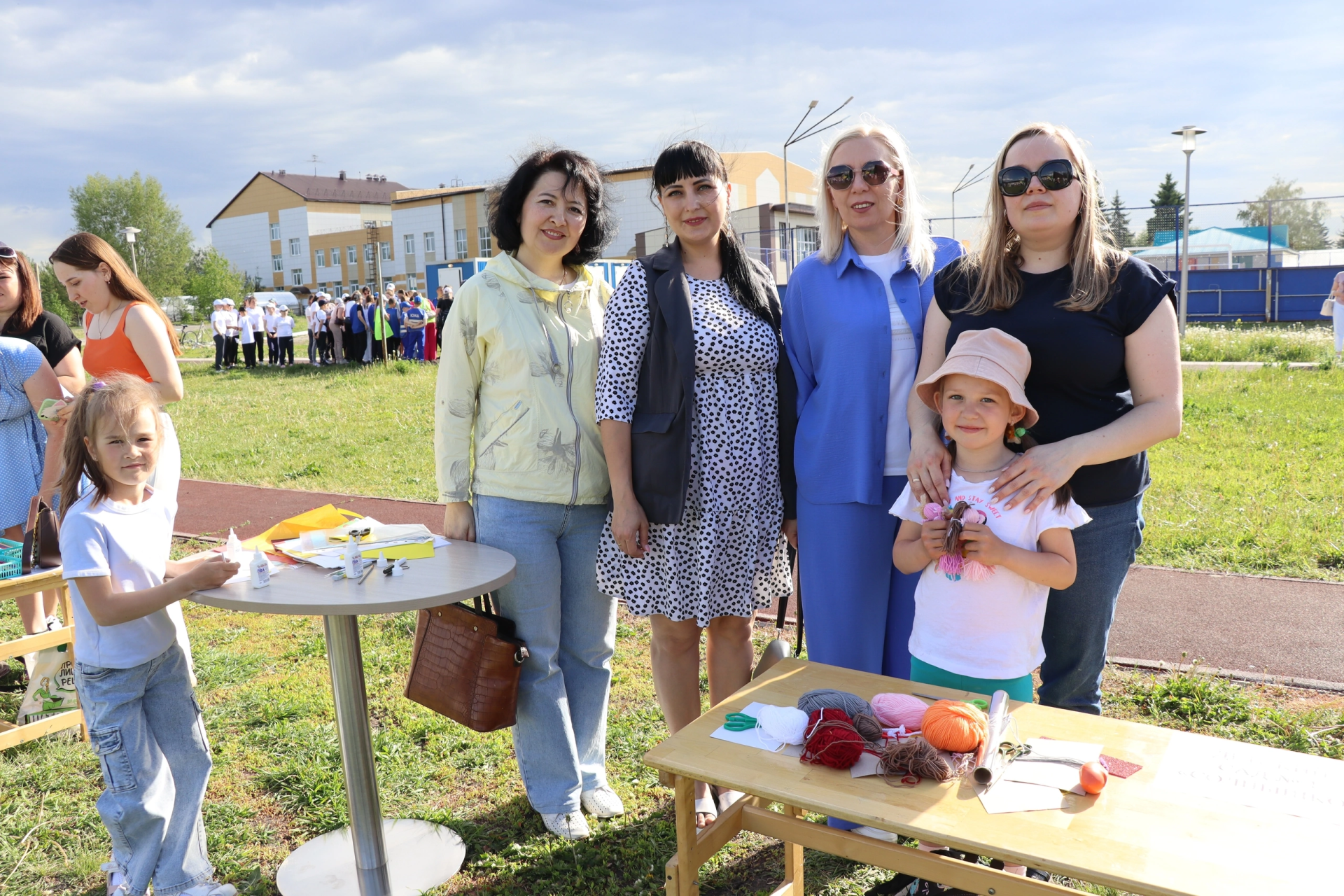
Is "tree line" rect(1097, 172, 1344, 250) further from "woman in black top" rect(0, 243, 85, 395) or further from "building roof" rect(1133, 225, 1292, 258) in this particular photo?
"woman in black top" rect(0, 243, 85, 395)

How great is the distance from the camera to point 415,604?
2385 millimetres

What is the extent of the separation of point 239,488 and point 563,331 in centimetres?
693

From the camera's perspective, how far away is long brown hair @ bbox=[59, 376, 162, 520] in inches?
101

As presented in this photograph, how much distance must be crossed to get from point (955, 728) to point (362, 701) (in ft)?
5.92

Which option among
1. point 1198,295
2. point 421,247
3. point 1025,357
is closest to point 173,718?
point 1025,357

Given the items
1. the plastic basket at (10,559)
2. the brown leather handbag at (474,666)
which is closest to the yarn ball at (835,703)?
the brown leather handbag at (474,666)

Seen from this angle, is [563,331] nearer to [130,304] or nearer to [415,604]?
[415,604]

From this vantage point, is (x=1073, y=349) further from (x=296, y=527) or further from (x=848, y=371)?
(x=296, y=527)

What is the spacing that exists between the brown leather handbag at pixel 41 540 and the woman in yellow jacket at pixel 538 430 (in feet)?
6.46

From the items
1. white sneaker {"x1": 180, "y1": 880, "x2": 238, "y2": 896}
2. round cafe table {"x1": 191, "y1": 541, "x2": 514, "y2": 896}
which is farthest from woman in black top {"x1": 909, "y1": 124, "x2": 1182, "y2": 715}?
white sneaker {"x1": 180, "y1": 880, "x2": 238, "y2": 896}

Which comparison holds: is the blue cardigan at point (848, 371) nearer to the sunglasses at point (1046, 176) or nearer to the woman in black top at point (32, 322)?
the sunglasses at point (1046, 176)

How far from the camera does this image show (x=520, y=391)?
2.93 metres

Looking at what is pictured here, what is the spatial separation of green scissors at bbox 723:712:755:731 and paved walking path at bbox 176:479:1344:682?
2888mm

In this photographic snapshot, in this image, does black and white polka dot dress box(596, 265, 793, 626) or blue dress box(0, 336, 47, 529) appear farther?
blue dress box(0, 336, 47, 529)
